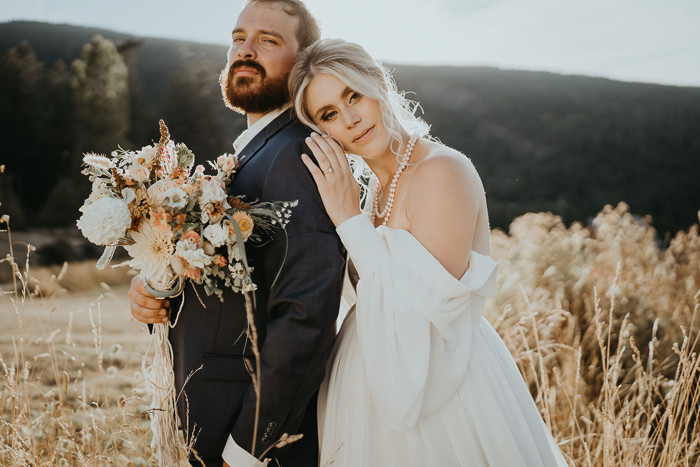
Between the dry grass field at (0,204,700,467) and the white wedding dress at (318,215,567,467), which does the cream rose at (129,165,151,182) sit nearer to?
the white wedding dress at (318,215,567,467)

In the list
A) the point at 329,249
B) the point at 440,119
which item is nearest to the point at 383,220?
the point at 329,249

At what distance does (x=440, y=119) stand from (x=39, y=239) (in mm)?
15901

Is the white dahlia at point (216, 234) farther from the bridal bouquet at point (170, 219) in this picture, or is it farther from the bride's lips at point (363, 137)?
the bride's lips at point (363, 137)

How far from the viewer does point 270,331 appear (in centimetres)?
186

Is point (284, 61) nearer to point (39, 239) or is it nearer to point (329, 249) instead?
point (329, 249)

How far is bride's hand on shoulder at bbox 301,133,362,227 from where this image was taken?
204 centimetres

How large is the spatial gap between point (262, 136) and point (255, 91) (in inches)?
12.5

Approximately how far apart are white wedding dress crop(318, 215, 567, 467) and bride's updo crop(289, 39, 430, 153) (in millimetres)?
658

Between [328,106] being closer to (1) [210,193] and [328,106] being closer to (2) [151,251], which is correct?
(1) [210,193]

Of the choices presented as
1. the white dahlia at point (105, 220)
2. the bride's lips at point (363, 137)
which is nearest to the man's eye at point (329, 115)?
the bride's lips at point (363, 137)

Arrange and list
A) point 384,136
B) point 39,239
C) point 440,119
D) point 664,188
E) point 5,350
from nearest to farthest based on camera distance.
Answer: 1. point 384,136
2. point 5,350
3. point 39,239
4. point 664,188
5. point 440,119

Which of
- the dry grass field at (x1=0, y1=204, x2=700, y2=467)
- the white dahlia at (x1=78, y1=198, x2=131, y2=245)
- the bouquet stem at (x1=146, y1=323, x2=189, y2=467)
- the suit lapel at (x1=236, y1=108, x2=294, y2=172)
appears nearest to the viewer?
the white dahlia at (x1=78, y1=198, x2=131, y2=245)

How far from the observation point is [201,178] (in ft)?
5.79

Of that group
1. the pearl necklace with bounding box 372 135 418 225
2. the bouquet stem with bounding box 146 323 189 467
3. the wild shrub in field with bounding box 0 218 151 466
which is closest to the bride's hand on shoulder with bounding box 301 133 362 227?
the pearl necklace with bounding box 372 135 418 225
